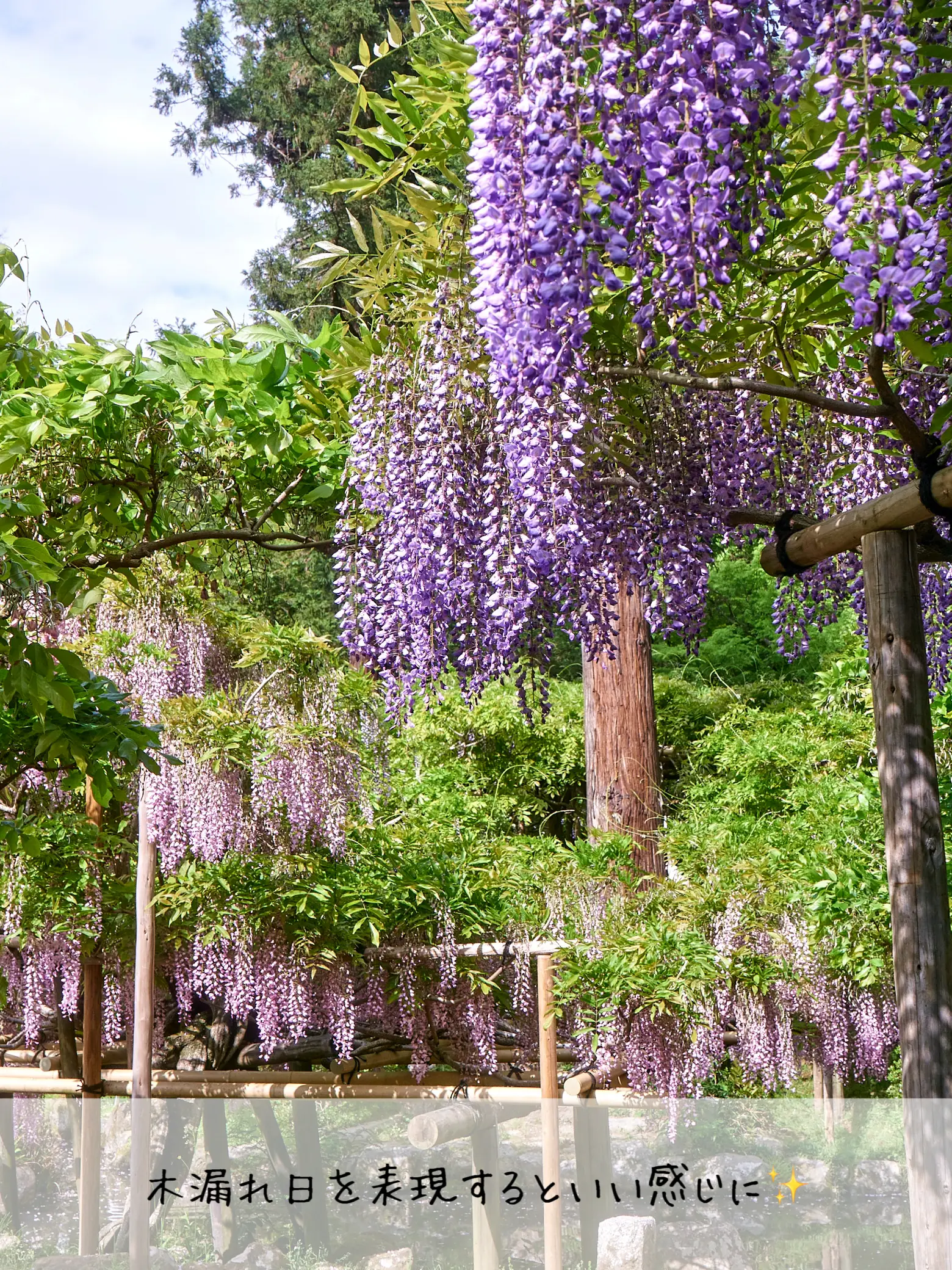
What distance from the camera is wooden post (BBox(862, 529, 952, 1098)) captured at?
7.54 feet

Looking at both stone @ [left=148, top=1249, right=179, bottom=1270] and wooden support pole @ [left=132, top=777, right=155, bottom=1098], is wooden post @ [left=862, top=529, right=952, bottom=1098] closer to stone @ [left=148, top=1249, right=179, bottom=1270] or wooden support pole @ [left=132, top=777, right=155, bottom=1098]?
wooden support pole @ [left=132, top=777, right=155, bottom=1098]

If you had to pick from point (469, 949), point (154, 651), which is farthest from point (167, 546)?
point (469, 949)

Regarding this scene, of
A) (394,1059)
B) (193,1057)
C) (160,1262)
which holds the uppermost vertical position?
(394,1059)

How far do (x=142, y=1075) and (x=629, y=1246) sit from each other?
81.9 inches

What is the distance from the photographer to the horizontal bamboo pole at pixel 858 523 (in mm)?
2299

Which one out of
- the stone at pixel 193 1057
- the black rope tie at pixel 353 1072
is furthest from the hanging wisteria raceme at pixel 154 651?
the stone at pixel 193 1057

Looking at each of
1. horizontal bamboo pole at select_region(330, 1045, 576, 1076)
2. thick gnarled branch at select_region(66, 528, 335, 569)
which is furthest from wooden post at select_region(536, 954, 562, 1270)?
thick gnarled branch at select_region(66, 528, 335, 569)

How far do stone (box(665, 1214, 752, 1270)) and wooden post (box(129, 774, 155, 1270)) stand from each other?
3883mm

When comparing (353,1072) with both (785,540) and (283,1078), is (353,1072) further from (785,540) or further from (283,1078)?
(785,540)

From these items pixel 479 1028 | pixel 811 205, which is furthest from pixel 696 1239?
pixel 811 205

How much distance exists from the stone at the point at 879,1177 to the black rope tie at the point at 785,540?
7.25 meters

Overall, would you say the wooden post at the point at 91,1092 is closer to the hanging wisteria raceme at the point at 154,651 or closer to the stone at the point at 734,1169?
the hanging wisteria raceme at the point at 154,651

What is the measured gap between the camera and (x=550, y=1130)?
394 cm

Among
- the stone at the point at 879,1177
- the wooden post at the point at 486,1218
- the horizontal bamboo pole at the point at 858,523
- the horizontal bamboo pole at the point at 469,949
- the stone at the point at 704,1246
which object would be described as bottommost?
the stone at the point at 704,1246
